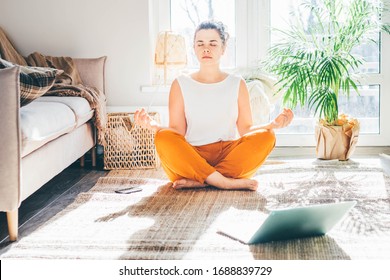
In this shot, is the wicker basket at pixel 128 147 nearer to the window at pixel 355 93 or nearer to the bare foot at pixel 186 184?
the bare foot at pixel 186 184

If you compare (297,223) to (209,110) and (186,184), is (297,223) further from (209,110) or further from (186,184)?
(209,110)

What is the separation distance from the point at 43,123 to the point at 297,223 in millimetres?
1256

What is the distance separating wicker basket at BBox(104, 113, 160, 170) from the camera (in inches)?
154

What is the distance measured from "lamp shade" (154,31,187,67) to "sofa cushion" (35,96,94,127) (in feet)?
1.95

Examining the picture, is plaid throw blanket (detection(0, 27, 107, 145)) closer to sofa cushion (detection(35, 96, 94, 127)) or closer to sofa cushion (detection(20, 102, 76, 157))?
sofa cushion (detection(35, 96, 94, 127))

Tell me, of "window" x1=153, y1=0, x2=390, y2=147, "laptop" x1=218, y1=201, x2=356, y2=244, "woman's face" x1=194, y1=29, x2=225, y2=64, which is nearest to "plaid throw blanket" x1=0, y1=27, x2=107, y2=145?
"window" x1=153, y1=0, x2=390, y2=147

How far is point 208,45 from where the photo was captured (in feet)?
10.5

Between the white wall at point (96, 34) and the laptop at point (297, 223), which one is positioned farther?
the white wall at point (96, 34)

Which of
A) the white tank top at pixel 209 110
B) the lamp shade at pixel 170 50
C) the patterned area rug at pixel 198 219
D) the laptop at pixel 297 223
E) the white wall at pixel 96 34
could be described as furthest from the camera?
the white wall at pixel 96 34

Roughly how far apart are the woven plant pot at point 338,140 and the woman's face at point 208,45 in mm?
1071

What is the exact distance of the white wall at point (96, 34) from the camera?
170 inches

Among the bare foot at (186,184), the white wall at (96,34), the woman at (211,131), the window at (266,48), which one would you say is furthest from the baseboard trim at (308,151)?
the bare foot at (186,184)

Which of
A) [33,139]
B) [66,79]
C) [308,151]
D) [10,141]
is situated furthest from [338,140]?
[10,141]

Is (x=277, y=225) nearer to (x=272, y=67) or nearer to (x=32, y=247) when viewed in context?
(x=32, y=247)
